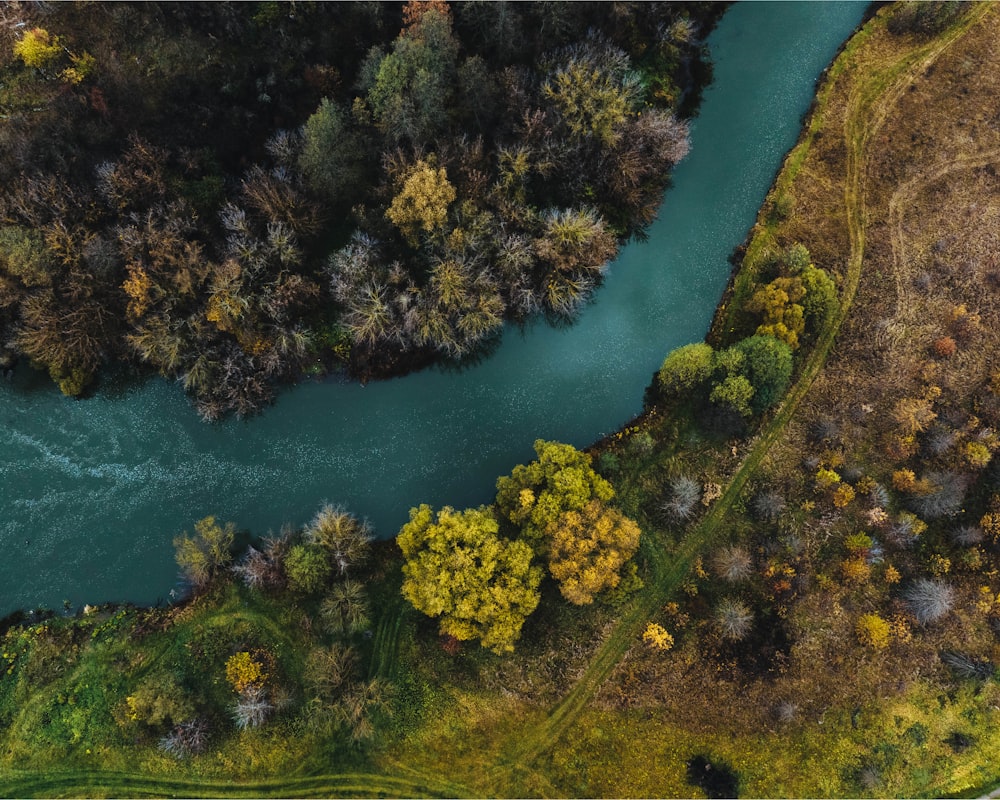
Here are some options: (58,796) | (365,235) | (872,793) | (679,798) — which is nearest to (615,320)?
(365,235)

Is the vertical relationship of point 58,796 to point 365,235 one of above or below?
below

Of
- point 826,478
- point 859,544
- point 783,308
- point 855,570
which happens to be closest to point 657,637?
point 855,570

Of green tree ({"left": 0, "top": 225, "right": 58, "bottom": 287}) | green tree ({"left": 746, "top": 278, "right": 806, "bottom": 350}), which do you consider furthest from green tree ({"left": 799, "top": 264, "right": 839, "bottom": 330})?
green tree ({"left": 0, "top": 225, "right": 58, "bottom": 287})

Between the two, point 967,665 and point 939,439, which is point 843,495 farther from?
point 967,665

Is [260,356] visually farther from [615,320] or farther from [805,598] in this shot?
[805,598]

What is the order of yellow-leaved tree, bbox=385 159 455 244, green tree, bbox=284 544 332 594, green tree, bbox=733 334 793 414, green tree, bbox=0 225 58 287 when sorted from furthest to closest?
1. green tree, bbox=733 334 793 414
2. green tree, bbox=284 544 332 594
3. yellow-leaved tree, bbox=385 159 455 244
4. green tree, bbox=0 225 58 287

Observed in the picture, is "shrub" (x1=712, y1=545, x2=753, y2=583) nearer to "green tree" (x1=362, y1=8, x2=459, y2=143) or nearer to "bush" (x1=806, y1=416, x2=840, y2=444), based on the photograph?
"bush" (x1=806, y1=416, x2=840, y2=444)
